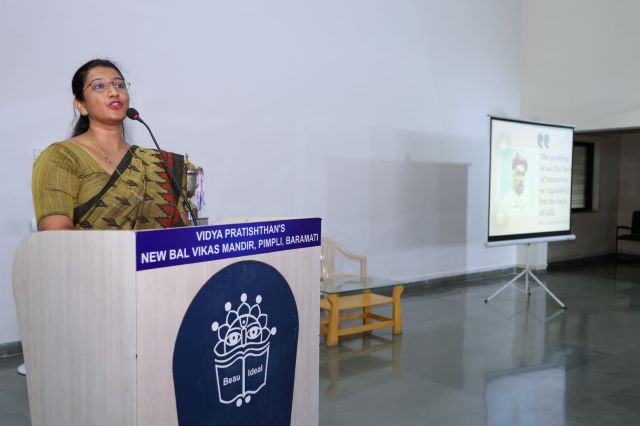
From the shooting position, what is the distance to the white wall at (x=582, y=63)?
6469 millimetres

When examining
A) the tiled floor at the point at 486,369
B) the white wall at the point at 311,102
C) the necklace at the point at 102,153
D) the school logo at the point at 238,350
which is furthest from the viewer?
the white wall at the point at 311,102

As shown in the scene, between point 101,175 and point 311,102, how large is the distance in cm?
386

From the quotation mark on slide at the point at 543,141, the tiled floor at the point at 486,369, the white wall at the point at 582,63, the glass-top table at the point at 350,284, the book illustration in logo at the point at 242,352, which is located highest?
the white wall at the point at 582,63

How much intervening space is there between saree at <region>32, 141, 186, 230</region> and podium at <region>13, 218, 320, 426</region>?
0.59ft

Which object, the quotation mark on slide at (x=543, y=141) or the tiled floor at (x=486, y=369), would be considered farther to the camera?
the quotation mark on slide at (x=543, y=141)

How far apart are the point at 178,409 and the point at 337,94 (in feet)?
14.9

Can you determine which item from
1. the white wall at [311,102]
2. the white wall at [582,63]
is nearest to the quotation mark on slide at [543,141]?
the white wall at [311,102]

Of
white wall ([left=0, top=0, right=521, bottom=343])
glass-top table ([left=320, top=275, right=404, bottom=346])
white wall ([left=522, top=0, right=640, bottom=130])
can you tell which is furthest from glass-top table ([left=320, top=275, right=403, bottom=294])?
white wall ([left=522, top=0, right=640, bottom=130])

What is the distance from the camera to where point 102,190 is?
1522 millimetres

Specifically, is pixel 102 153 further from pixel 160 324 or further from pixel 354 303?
pixel 354 303

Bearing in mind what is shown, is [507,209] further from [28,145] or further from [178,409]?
[178,409]

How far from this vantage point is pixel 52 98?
151 inches

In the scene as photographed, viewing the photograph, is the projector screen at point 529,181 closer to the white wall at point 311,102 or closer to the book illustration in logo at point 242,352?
the white wall at point 311,102

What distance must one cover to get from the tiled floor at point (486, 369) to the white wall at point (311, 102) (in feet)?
3.92
